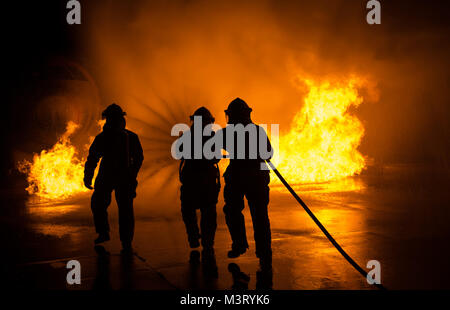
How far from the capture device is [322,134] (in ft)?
51.0

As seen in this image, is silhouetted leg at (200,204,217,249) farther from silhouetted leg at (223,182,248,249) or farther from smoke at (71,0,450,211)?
smoke at (71,0,450,211)

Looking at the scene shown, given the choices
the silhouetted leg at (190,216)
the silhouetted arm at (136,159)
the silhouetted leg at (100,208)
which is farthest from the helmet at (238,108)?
the silhouetted leg at (100,208)

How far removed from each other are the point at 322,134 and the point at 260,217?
11436mm

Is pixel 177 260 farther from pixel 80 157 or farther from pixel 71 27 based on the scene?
pixel 71 27

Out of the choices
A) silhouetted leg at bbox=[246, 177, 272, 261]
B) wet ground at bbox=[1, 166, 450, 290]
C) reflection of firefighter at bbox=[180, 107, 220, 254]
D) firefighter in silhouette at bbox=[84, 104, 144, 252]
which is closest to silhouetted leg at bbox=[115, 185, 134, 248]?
firefighter in silhouette at bbox=[84, 104, 144, 252]

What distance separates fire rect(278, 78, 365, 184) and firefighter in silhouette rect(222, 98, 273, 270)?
Answer: 10447 mm

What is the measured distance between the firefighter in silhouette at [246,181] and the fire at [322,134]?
34.3 ft

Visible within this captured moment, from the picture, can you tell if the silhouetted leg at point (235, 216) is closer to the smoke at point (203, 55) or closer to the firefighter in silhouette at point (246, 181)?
the firefighter in silhouette at point (246, 181)

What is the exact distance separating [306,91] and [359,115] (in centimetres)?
1040

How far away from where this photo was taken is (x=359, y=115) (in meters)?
25.4

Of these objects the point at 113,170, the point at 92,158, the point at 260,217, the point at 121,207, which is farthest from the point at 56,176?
the point at 260,217

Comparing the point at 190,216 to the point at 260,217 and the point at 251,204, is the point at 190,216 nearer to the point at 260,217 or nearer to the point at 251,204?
the point at 251,204

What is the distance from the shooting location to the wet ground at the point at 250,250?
4.10m
